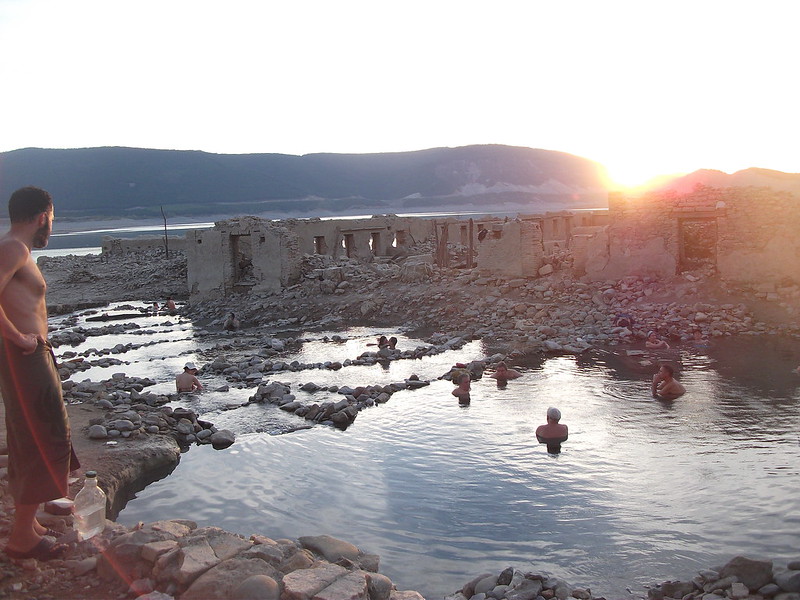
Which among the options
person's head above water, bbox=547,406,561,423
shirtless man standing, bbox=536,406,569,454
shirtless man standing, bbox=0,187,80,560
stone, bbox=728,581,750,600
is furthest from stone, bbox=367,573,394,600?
person's head above water, bbox=547,406,561,423

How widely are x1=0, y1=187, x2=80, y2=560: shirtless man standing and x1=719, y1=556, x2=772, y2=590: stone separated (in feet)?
14.7

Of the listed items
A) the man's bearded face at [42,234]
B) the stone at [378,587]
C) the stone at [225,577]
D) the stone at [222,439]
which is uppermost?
the man's bearded face at [42,234]

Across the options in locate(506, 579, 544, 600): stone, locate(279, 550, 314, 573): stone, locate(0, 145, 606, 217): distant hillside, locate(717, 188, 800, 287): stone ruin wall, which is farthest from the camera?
locate(0, 145, 606, 217): distant hillside

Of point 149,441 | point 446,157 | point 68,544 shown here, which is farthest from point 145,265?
point 446,157

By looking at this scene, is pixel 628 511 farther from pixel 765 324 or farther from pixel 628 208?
pixel 628 208

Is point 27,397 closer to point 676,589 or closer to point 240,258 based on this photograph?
point 676,589

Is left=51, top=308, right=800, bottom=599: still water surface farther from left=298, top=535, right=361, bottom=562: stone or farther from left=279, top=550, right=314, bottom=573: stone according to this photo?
left=279, top=550, right=314, bottom=573: stone

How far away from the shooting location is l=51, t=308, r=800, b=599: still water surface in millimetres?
5586

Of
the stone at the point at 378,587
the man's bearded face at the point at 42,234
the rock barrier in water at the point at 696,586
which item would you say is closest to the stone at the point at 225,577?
the stone at the point at 378,587

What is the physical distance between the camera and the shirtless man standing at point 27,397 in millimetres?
3996

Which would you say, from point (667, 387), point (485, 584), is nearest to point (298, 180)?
point (667, 387)

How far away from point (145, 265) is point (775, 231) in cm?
2624

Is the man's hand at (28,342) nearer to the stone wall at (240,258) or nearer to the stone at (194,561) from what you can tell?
the stone at (194,561)

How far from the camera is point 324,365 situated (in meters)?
13.0
